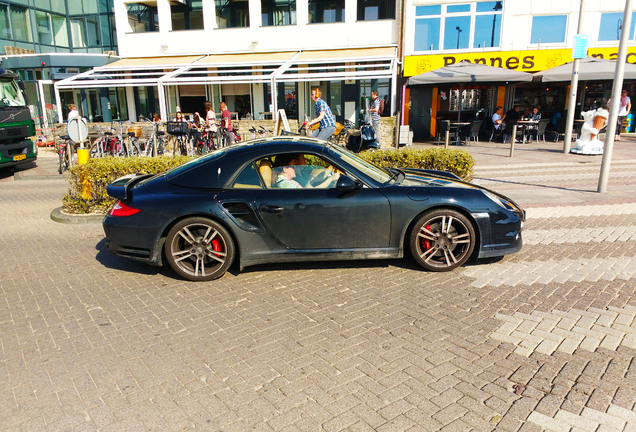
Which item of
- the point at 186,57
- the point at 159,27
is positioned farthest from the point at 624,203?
the point at 159,27

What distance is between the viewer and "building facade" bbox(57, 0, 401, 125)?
866 inches

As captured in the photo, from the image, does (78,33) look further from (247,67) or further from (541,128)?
(541,128)

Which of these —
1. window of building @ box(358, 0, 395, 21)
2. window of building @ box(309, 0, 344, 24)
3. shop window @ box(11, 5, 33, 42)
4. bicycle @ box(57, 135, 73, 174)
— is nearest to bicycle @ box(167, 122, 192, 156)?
bicycle @ box(57, 135, 73, 174)

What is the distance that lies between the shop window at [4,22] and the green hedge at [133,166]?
3031cm

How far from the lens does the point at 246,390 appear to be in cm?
314

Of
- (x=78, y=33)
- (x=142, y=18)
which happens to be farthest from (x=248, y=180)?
(x=78, y=33)

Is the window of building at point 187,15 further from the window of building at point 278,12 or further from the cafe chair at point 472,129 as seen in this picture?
the cafe chair at point 472,129

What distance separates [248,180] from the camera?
16.9 ft

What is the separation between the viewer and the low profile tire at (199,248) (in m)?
5.02

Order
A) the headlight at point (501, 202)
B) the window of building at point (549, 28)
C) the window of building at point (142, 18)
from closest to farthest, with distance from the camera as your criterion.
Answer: the headlight at point (501, 202)
the window of building at point (549, 28)
the window of building at point (142, 18)

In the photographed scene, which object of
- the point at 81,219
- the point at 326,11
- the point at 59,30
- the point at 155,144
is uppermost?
the point at 59,30

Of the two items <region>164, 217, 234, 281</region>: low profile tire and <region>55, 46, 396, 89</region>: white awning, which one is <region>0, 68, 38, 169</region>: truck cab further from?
<region>164, 217, 234, 281</region>: low profile tire

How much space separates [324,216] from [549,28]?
20.5 m

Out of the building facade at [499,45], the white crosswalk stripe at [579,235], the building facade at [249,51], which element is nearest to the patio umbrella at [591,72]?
the building facade at [499,45]
